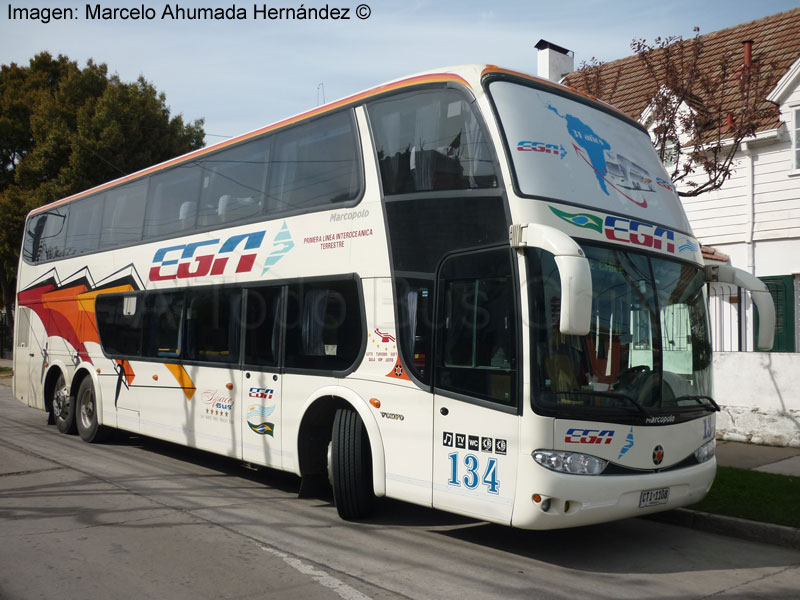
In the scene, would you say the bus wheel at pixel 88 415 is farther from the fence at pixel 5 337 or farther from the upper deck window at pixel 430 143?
the fence at pixel 5 337

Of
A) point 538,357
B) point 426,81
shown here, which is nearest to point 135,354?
point 426,81

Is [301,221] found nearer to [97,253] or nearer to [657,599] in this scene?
[657,599]

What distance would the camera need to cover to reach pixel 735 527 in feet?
24.3

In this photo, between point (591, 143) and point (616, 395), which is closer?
point (616, 395)

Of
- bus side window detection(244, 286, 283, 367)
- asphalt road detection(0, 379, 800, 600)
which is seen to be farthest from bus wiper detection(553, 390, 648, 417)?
bus side window detection(244, 286, 283, 367)

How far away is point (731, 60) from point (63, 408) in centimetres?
1459

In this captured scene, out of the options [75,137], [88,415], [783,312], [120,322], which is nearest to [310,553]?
[120,322]

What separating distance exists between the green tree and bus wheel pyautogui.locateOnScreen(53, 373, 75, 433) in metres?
13.4

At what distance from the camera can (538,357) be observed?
19.0 feet

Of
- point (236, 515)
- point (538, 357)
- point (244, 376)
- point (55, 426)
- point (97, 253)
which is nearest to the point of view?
point (538, 357)

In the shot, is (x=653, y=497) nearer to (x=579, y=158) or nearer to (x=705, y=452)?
(x=705, y=452)

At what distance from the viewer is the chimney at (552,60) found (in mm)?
22641

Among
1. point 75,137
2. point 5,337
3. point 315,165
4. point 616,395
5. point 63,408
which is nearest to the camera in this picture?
point 616,395

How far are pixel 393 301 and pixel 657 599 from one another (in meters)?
3.18
